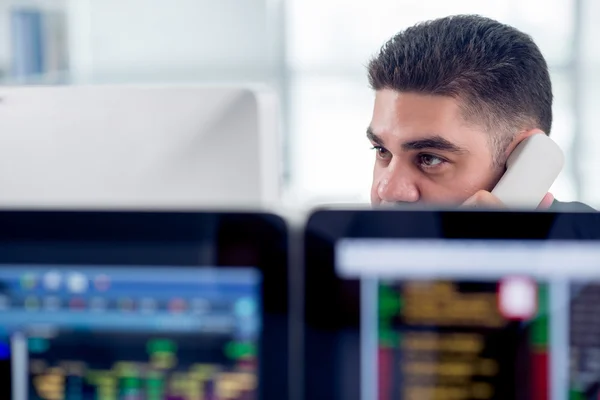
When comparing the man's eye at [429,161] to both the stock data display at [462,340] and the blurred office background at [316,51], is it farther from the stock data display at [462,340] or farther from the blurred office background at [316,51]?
the blurred office background at [316,51]

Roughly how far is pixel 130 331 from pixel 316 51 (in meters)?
3.68

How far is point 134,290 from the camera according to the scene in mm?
519

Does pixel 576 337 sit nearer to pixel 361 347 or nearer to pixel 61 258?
pixel 361 347

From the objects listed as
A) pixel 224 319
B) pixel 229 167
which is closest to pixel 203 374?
pixel 224 319

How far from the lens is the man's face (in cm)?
132

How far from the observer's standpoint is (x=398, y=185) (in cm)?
→ 133

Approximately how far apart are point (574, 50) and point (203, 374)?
3787 millimetres

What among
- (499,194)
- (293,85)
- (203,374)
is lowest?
(203,374)

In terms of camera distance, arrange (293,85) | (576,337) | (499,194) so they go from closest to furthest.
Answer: (576,337) → (499,194) → (293,85)

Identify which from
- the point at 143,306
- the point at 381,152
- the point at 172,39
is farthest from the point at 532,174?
the point at 172,39

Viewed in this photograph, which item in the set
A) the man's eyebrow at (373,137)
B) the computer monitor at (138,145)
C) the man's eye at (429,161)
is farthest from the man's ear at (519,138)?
the computer monitor at (138,145)

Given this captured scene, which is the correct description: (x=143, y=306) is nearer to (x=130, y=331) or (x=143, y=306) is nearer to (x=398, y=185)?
(x=130, y=331)

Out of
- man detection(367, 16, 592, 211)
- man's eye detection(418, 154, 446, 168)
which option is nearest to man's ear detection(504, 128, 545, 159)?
man detection(367, 16, 592, 211)

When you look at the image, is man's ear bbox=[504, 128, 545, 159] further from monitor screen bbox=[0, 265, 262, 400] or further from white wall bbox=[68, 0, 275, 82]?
white wall bbox=[68, 0, 275, 82]
